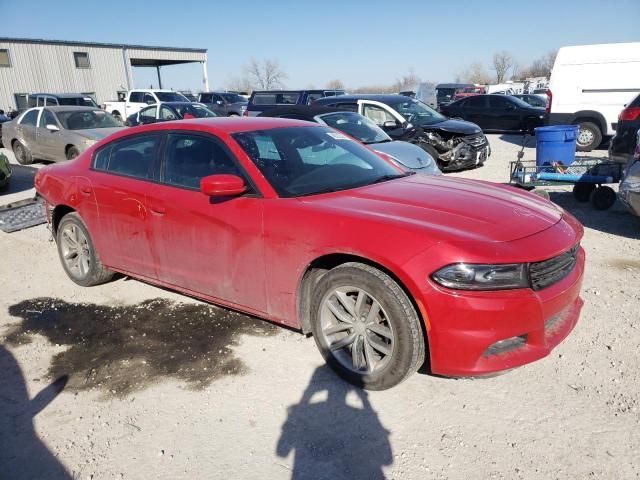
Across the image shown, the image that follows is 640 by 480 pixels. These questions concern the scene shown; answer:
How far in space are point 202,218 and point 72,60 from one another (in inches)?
1450

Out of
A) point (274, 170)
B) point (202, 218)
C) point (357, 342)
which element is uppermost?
point (274, 170)

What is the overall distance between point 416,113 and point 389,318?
908 cm

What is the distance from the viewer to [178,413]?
2.91 meters

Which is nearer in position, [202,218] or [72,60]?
[202,218]

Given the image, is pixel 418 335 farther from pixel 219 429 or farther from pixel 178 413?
pixel 178 413

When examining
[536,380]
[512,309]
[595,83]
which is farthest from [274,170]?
[595,83]

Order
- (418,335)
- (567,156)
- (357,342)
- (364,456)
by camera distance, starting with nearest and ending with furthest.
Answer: (364,456)
(418,335)
(357,342)
(567,156)

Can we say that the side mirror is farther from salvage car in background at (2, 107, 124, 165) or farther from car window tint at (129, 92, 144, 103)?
car window tint at (129, 92, 144, 103)

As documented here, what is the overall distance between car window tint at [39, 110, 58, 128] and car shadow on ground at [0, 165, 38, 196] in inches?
46.5

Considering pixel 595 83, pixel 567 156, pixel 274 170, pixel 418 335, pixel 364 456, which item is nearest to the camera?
pixel 364 456

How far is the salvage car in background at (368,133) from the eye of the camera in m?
7.46

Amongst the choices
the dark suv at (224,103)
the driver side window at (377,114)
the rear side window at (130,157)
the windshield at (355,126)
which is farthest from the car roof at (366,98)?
the dark suv at (224,103)

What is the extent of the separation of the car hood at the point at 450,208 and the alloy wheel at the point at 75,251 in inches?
105

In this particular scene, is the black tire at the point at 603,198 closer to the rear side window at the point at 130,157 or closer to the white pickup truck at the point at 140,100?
the rear side window at the point at 130,157
